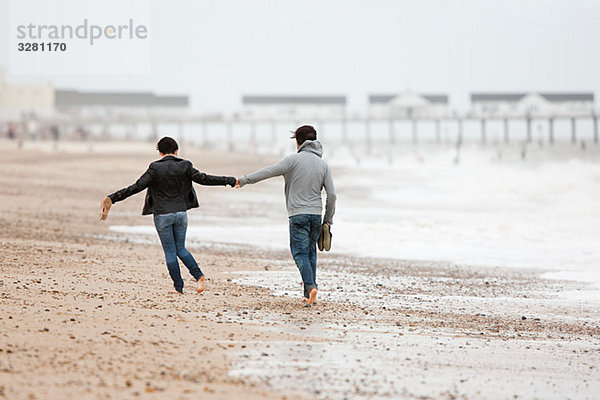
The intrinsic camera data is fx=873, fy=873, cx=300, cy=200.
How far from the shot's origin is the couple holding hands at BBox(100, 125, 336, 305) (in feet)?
Answer: 23.2

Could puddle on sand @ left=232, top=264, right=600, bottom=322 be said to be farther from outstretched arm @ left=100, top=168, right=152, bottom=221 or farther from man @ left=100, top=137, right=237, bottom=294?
outstretched arm @ left=100, top=168, right=152, bottom=221

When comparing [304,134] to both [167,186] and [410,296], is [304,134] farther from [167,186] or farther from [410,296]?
[410,296]

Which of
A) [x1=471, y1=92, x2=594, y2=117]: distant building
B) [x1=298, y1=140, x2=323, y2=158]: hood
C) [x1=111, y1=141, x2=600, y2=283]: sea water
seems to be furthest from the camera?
[x1=471, y1=92, x2=594, y2=117]: distant building

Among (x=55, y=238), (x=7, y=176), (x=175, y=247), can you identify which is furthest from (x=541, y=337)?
(x=7, y=176)

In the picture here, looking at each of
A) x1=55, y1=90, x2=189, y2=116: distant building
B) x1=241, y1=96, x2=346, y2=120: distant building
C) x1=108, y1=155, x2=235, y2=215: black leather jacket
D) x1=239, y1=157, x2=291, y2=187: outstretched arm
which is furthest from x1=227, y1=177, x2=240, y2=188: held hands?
x1=241, y1=96, x2=346, y2=120: distant building

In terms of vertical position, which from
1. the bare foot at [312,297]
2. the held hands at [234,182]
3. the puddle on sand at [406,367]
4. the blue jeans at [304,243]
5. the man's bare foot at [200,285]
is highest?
the held hands at [234,182]

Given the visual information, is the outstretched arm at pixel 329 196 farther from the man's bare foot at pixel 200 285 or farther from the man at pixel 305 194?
the man's bare foot at pixel 200 285

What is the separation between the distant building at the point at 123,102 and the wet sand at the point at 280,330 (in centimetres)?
10442

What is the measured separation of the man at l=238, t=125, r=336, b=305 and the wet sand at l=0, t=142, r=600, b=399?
40cm

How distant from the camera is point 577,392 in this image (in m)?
4.71

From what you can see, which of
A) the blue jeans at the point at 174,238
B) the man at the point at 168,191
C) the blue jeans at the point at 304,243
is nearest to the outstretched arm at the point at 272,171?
the man at the point at 168,191

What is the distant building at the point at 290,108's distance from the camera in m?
116

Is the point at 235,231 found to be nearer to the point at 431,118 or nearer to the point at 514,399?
the point at 514,399

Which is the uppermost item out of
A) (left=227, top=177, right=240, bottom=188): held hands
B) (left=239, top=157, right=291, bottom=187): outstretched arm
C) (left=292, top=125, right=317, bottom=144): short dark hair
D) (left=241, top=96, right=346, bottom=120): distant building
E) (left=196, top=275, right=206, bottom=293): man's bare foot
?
(left=241, top=96, right=346, bottom=120): distant building
